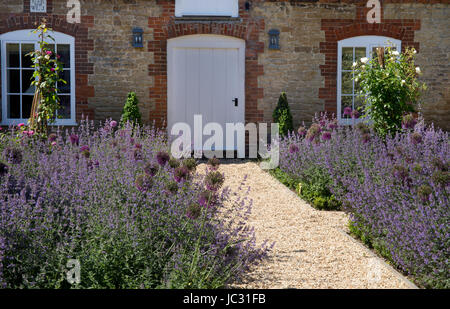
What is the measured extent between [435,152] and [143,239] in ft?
13.8

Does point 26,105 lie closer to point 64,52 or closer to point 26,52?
point 26,52

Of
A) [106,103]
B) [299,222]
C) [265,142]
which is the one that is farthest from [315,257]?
[106,103]

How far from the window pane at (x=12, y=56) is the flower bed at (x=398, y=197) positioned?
6663 millimetres

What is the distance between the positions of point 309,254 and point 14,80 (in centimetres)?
832

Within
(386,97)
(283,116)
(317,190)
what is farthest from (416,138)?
(283,116)

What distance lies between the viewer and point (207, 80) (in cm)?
1162

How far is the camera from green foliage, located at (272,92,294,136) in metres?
11.1

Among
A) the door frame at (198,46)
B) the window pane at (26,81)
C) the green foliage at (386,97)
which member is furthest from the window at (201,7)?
the green foliage at (386,97)

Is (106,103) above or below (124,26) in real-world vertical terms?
below

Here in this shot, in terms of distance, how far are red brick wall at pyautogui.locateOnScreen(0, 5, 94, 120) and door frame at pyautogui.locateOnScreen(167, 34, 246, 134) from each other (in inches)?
61.1

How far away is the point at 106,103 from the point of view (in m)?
11.4

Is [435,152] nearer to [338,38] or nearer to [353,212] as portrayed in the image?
[353,212]

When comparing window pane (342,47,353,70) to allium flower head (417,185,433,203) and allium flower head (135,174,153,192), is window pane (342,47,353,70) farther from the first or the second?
allium flower head (135,174,153,192)

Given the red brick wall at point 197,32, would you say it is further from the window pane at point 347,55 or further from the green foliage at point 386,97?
the green foliage at point 386,97
